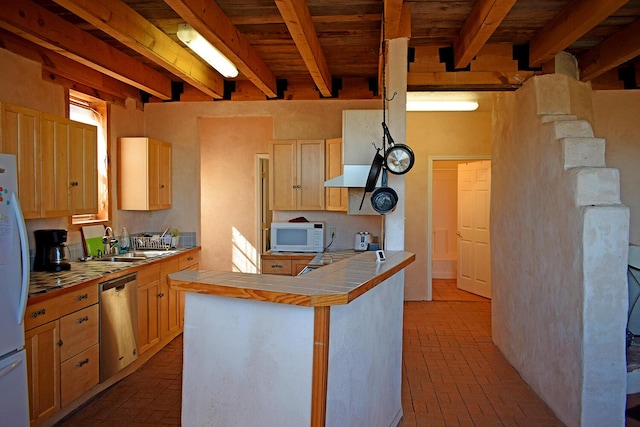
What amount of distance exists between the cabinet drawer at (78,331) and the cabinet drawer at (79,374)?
0.16ft

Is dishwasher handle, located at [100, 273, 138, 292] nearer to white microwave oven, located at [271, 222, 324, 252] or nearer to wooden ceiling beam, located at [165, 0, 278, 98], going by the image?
white microwave oven, located at [271, 222, 324, 252]

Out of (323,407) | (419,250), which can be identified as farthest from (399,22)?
(419,250)

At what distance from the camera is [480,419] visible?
10.6 feet

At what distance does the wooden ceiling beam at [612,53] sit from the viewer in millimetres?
3644

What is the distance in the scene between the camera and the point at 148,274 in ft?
14.0

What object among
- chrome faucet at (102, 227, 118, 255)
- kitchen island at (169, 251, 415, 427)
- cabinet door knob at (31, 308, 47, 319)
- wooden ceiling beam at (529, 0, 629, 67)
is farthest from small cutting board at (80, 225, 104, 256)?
wooden ceiling beam at (529, 0, 629, 67)

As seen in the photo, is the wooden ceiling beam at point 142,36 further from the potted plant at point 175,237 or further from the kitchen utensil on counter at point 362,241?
the kitchen utensil on counter at point 362,241

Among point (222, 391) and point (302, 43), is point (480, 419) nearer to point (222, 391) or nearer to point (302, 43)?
point (222, 391)

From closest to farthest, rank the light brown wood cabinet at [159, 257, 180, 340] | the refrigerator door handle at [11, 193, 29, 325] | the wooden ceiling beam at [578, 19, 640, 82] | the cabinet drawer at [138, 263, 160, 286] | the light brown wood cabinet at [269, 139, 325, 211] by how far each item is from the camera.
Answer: the refrigerator door handle at [11, 193, 29, 325], the wooden ceiling beam at [578, 19, 640, 82], the cabinet drawer at [138, 263, 160, 286], the light brown wood cabinet at [159, 257, 180, 340], the light brown wood cabinet at [269, 139, 325, 211]

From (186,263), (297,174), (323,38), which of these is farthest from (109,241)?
(323,38)

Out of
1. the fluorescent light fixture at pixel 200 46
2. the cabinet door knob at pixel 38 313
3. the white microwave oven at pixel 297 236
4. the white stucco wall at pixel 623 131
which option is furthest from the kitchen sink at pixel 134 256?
the white stucco wall at pixel 623 131

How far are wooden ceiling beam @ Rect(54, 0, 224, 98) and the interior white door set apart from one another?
4.09m

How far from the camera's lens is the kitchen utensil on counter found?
529cm

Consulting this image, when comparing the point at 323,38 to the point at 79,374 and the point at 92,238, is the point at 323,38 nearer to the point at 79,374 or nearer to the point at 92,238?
the point at 92,238
